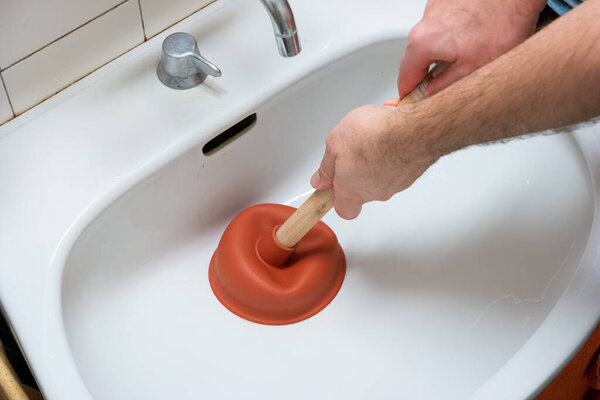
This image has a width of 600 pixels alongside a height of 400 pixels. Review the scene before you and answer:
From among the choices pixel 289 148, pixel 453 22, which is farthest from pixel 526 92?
pixel 289 148

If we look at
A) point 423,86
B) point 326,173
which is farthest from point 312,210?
point 423,86

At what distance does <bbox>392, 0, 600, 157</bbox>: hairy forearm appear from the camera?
17.6 inches

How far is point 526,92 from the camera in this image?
0.48 metres

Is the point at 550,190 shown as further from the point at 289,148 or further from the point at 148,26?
the point at 148,26

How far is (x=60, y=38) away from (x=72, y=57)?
1.2 inches

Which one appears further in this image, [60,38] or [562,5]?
[562,5]

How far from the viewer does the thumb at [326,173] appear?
2.09ft

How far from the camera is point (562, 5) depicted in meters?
0.79

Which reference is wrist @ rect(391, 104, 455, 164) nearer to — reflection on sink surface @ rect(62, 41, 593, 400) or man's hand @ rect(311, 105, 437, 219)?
man's hand @ rect(311, 105, 437, 219)

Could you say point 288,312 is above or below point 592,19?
below

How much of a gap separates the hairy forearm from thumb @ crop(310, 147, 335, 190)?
96 millimetres

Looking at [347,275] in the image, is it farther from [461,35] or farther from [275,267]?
[461,35]

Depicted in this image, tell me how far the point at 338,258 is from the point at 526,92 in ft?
1.19

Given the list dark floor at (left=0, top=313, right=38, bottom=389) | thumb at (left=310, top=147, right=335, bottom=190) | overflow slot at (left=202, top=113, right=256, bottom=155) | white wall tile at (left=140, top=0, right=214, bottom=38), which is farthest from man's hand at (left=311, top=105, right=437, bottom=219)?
dark floor at (left=0, top=313, right=38, bottom=389)
